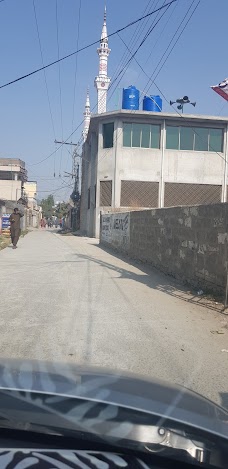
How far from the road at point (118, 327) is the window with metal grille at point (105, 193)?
24205 millimetres

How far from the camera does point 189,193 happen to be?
3650cm

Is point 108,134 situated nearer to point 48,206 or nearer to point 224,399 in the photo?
point 224,399

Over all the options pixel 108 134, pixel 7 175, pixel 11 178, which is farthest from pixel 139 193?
pixel 7 175

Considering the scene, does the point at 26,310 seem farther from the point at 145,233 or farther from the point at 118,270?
the point at 145,233

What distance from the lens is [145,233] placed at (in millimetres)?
15953

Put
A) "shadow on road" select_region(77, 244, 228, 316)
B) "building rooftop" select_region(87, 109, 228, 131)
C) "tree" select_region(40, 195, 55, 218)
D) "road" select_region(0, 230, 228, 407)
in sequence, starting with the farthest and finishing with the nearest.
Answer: "tree" select_region(40, 195, 55, 218) < "building rooftop" select_region(87, 109, 228, 131) < "shadow on road" select_region(77, 244, 228, 316) < "road" select_region(0, 230, 228, 407)

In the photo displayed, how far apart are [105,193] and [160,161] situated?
4.74 m

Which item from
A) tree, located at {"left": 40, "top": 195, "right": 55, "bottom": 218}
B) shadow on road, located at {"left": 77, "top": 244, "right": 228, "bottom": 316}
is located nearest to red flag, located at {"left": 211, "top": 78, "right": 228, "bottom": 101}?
shadow on road, located at {"left": 77, "top": 244, "right": 228, "bottom": 316}

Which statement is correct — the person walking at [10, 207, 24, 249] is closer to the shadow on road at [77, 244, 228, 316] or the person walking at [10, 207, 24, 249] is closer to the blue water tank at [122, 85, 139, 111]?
the shadow on road at [77, 244, 228, 316]

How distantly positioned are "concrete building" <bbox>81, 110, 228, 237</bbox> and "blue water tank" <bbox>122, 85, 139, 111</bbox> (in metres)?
1.50

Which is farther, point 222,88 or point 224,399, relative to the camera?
point 222,88

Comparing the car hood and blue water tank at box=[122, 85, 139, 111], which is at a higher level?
blue water tank at box=[122, 85, 139, 111]

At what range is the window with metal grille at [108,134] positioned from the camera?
119 feet

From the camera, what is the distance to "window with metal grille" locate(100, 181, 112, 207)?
36.2 meters
